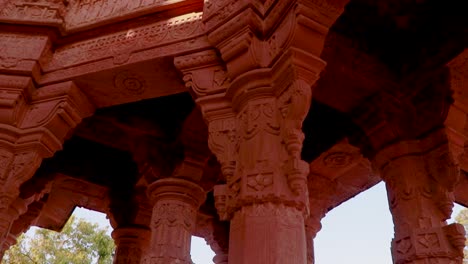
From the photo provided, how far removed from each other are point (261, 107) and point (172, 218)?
89.3 inches

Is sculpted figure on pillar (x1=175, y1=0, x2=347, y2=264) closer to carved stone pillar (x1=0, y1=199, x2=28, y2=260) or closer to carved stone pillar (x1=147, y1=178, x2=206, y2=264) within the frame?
carved stone pillar (x1=147, y1=178, x2=206, y2=264)

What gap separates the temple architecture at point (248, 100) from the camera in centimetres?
359

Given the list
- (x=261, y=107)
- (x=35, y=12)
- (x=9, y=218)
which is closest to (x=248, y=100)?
(x=261, y=107)

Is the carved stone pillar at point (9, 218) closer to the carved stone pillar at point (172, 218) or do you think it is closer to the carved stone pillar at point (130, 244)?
the carved stone pillar at point (172, 218)

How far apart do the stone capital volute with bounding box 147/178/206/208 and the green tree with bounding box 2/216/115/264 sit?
489 inches

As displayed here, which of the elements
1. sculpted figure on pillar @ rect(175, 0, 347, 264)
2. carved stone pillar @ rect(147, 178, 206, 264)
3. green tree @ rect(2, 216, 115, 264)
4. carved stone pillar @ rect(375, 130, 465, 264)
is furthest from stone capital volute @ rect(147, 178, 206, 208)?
green tree @ rect(2, 216, 115, 264)

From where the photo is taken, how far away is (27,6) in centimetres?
571

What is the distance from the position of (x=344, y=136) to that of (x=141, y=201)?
348 cm

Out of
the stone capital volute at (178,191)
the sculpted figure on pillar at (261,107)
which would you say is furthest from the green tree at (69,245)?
the sculpted figure on pillar at (261,107)

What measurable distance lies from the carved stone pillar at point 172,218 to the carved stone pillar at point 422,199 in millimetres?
2263

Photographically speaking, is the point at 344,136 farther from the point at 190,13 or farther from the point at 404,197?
the point at 190,13

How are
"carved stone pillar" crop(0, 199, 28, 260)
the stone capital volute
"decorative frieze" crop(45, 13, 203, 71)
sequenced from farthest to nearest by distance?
the stone capital volute
"decorative frieze" crop(45, 13, 203, 71)
"carved stone pillar" crop(0, 199, 28, 260)

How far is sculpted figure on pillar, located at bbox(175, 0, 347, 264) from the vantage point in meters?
3.23

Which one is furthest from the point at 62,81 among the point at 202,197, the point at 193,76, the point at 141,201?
the point at 141,201
